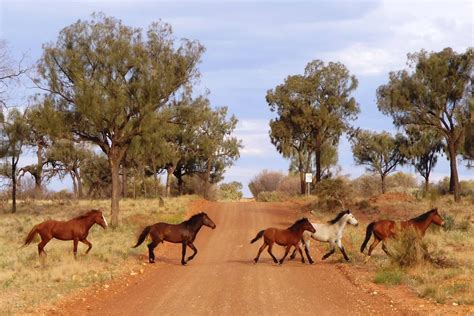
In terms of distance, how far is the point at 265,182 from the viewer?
9281 centimetres

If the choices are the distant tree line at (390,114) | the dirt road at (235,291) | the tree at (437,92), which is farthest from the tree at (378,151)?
the dirt road at (235,291)

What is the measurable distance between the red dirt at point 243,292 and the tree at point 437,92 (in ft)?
85.4

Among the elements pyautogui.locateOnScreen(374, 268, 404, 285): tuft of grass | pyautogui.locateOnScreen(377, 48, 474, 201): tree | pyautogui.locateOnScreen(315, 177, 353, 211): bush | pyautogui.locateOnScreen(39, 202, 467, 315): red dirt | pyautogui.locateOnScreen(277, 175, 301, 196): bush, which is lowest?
pyautogui.locateOnScreen(39, 202, 467, 315): red dirt

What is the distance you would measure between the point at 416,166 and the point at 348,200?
35774 mm

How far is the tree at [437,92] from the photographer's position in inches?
1703

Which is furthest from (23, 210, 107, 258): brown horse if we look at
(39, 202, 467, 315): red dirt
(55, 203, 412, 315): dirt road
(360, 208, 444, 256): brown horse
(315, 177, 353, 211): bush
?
(315, 177, 353, 211): bush

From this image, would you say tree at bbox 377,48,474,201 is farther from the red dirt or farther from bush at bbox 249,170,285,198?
bush at bbox 249,170,285,198

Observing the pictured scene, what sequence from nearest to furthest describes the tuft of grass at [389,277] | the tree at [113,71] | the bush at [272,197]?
the tuft of grass at [389,277] → the tree at [113,71] → the bush at [272,197]

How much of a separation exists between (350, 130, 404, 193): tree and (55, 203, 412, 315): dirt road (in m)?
57.3

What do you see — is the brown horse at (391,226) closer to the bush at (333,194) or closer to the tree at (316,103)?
the bush at (333,194)

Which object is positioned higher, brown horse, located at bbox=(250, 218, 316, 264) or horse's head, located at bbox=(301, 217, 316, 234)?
horse's head, located at bbox=(301, 217, 316, 234)

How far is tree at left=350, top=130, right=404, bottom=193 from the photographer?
77.0 metres

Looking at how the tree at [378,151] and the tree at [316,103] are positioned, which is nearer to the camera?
the tree at [316,103]

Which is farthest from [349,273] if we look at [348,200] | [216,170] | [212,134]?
[216,170]
